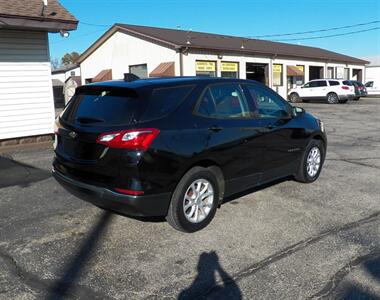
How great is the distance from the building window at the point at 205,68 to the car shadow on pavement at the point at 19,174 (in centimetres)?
1717

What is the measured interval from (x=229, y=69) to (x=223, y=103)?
22520mm

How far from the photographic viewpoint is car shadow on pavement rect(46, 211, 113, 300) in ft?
10.9

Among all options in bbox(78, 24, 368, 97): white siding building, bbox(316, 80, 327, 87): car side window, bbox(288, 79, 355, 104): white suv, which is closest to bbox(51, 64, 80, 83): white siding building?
bbox(78, 24, 368, 97): white siding building

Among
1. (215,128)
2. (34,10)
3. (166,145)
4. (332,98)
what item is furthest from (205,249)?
(332,98)

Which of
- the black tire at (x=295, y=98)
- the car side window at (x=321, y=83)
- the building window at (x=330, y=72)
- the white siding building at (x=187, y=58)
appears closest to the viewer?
the white siding building at (x=187, y=58)

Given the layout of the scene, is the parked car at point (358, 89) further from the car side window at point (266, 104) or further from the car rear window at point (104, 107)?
the car rear window at point (104, 107)

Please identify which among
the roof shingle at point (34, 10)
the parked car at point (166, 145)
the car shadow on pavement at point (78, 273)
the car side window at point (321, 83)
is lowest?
the car shadow on pavement at point (78, 273)

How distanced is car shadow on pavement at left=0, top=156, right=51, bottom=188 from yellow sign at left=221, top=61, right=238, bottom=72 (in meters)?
19.6

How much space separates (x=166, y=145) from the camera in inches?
163

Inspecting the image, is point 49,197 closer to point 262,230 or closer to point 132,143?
point 132,143

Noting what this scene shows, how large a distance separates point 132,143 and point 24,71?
7.72 meters

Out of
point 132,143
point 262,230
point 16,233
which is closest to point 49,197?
point 16,233

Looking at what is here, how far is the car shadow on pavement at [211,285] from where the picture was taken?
333 centimetres

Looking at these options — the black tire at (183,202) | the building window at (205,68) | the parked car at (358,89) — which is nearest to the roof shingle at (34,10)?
the black tire at (183,202)
